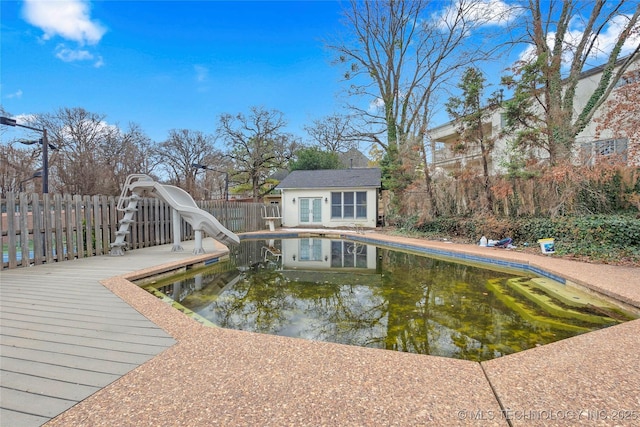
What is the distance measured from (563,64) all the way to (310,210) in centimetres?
1144

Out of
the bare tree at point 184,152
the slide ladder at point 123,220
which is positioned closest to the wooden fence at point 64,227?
the slide ladder at point 123,220

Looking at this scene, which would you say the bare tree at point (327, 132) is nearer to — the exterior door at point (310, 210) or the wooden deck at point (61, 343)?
the exterior door at point (310, 210)

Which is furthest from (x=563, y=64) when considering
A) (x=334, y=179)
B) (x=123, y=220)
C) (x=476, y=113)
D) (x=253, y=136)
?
(x=253, y=136)

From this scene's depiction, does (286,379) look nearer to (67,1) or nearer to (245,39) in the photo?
(67,1)

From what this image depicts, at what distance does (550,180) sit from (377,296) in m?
6.48

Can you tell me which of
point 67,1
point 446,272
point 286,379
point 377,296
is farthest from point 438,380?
point 67,1

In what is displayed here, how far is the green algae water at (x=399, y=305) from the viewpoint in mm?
3057

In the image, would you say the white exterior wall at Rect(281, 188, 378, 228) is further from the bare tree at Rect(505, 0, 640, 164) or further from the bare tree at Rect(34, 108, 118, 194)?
the bare tree at Rect(34, 108, 118, 194)

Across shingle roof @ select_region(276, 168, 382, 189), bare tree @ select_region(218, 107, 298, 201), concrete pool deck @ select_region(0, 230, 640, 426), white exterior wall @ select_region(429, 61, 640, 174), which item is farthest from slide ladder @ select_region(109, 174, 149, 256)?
bare tree @ select_region(218, 107, 298, 201)

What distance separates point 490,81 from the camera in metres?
9.21

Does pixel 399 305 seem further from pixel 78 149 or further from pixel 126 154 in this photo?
pixel 78 149

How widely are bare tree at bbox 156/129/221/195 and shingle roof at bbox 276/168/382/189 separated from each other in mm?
9602

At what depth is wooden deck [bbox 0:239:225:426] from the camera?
66.7 inches

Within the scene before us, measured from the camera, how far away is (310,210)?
52.9 feet
